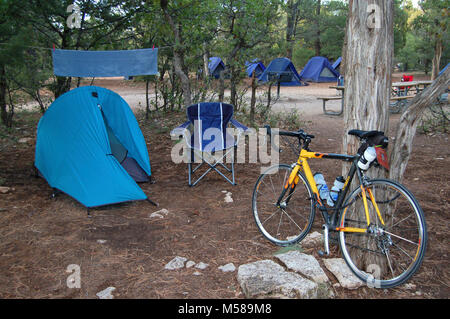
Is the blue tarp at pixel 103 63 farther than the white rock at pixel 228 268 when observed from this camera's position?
Yes

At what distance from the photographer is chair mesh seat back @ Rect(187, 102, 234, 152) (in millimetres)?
4535

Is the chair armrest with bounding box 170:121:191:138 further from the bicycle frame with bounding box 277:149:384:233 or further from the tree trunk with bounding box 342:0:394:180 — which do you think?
the tree trunk with bounding box 342:0:394:180

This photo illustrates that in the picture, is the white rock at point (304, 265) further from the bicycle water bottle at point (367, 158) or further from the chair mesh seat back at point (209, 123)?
the chair mesh seat back at point (209, 123)

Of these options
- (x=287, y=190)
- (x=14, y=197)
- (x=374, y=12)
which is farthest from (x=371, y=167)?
(x=14, y=197)

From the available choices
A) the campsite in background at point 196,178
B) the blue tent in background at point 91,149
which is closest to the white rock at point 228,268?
the campsite in background at point 196,178

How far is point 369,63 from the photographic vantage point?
241 cm

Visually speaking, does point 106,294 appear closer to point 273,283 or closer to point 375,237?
point 273,283

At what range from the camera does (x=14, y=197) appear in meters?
4.01

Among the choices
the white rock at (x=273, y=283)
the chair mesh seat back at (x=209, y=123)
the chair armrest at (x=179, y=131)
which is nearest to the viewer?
the white rock at (x=273, y=283)

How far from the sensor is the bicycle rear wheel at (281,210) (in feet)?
9.47

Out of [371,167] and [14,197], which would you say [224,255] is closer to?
[371,167]

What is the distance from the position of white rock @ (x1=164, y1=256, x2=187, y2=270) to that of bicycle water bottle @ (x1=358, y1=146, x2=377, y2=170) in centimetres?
140

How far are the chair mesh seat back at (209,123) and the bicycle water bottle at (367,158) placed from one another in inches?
89.3

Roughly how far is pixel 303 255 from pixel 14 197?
3.17m
